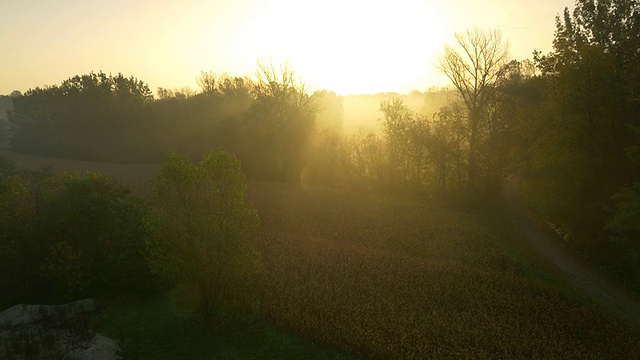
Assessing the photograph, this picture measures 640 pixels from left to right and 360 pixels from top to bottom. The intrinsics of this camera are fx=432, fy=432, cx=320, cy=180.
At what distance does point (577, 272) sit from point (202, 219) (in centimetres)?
2198

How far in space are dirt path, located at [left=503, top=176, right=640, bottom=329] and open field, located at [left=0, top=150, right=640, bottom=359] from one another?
107 centimetres

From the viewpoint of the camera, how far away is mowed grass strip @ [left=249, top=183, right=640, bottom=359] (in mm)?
16062

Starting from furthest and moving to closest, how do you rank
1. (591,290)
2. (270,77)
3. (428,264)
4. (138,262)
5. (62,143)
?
(62,143)
(270,77)
(428,264)
(591,290)
(138,262)

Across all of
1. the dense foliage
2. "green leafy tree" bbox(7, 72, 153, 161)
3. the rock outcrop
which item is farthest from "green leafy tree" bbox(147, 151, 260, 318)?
"green leafy tree" bbox(7, 72, 153, 161)

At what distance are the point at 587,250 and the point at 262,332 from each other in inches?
898

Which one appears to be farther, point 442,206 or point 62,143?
point 62,143

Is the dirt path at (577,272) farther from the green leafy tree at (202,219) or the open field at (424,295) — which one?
the green leafy tree at (202,219)

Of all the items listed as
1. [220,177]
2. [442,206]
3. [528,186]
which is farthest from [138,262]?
[442,206]

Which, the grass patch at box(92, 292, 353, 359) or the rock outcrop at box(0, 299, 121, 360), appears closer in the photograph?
the grass patch at box(92, 292, 353, 359)

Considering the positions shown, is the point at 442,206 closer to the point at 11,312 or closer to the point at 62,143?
the point at 11,312

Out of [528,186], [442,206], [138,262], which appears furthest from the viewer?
[442,206]

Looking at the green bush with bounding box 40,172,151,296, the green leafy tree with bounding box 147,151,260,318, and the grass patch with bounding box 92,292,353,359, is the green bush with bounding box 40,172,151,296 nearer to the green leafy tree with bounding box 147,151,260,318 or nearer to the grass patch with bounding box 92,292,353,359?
the grass patch with bounding box 92,292,353,359

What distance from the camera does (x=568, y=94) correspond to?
28094mm

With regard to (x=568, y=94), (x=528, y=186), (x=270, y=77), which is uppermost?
(x=270, y=77)
